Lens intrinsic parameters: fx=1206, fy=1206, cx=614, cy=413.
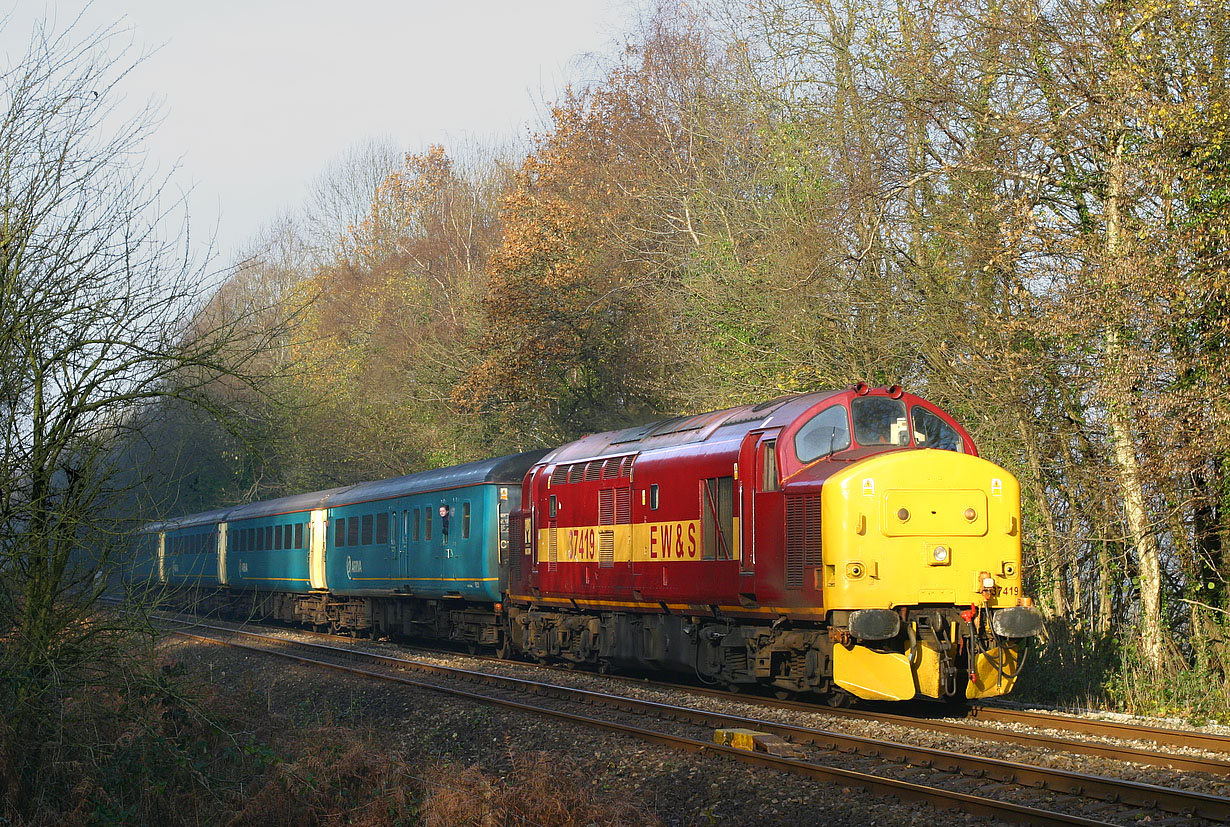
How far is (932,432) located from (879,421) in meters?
0.66

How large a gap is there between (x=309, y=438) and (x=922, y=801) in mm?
34013

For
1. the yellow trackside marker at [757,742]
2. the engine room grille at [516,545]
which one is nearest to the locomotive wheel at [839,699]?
the yellow trackside marker at [757,742]

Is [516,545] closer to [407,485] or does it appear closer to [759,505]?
[407,485]

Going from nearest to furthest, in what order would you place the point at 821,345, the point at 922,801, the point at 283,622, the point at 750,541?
the point at 922,801 → the point at 750,541 → the point at 821,345 → the point at 283,622

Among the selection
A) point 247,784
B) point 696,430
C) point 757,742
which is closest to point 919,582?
point 757,742

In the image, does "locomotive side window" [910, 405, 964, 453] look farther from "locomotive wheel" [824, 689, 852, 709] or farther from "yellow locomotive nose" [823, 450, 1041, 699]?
"locomotive wheel" [824, 689, 852, 709]

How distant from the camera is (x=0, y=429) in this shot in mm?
9273

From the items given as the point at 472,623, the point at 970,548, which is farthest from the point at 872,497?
the point at 472,623

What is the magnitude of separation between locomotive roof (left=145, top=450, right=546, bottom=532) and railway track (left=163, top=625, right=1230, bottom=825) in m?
4.95

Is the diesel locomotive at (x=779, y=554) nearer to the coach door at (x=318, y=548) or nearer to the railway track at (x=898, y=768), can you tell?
the railway track at (x=898, y=768)

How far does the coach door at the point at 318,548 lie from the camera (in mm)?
27781

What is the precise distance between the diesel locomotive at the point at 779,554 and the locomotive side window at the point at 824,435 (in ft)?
0.06

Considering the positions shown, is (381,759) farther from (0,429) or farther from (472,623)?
(472,623)

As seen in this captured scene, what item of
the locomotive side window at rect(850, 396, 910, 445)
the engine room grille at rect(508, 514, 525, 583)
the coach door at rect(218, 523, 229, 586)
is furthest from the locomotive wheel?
the coach door at rect(218, 523, 229, 586)
